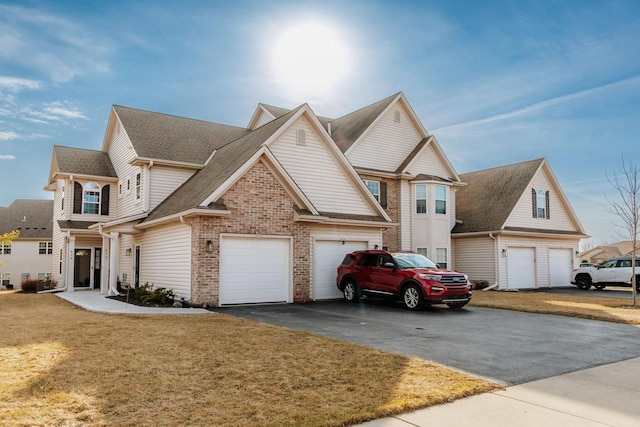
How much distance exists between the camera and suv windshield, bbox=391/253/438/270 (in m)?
16.0

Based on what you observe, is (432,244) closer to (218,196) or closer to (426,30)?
(426,30)

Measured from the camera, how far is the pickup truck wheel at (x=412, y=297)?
15.1 m

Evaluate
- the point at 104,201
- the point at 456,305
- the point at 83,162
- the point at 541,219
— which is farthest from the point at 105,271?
the point at 541,219

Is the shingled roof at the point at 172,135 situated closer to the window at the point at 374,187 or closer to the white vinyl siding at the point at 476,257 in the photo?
the window at the point at 374,187

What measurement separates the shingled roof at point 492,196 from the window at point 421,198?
3.50m

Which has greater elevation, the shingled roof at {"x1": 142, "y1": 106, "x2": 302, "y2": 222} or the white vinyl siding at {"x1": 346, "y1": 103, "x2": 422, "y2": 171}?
the white vinyl siding at {"x1": 346, "y1": 103, "x2": 422, "y2": 171}

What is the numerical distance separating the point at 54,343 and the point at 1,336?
180 centimetres

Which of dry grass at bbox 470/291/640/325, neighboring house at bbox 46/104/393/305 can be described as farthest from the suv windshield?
neighboring house at bbox 46/104/393/305

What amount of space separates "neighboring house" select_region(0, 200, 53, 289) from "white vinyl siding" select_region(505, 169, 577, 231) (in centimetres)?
4047

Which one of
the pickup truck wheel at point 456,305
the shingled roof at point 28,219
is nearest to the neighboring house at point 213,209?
the pickup truck wheel at point 456,305

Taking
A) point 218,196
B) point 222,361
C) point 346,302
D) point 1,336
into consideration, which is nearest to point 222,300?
point 218,196

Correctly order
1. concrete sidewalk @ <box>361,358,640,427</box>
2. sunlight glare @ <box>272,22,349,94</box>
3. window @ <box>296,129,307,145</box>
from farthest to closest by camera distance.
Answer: window @ <box>296,129,307,145</box> < sunlight glare @ <box>272,22,349,94</box> < concrete sidewalk @ <box>361,358,640,427</box>

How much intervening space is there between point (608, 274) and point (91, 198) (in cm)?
2794

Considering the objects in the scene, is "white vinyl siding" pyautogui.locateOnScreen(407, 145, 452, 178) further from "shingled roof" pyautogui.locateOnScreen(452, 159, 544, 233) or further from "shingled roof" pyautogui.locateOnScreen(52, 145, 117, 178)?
"shingled roof" pyautogui.locateOnScreen(52, 145, 117, 178)
